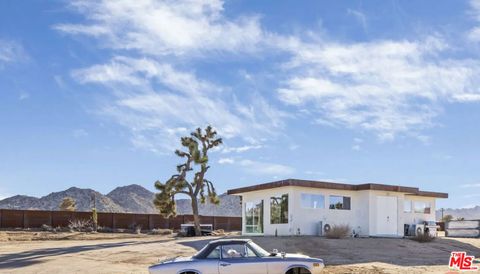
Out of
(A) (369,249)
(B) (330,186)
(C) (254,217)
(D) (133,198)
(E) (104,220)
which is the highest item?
(B) (330,186)

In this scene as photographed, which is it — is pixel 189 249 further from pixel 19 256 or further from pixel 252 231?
pixel 252 231

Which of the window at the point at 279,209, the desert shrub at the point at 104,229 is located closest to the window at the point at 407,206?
the window at the point at 279,209

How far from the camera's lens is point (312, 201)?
110 ft

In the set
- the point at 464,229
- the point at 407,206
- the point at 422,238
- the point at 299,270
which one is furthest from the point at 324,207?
the point at 299,270

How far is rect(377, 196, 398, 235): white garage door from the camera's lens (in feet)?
115

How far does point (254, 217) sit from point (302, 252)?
11.3m

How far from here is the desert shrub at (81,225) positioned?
49713 millimetres

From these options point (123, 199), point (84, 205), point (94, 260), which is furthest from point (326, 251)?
point (123, 199)

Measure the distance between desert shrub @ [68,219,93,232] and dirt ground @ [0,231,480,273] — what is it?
19139mm

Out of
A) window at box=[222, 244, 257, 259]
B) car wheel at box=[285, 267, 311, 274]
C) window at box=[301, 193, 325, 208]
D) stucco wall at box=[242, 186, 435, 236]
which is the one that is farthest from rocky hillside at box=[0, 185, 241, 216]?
car wheel at box=[285, 267, 311, 274]

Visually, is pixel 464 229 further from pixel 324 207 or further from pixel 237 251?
pixel 237 251

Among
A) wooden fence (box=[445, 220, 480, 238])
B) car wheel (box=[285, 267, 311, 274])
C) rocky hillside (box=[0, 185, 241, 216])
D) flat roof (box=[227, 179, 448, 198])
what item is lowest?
rocky hillside (box=[0, 185, 241, 216])

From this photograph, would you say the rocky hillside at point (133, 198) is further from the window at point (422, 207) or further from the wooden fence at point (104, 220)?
the window at point (422, 207)

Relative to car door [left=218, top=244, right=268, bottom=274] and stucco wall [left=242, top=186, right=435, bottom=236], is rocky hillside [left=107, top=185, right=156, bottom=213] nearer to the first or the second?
stucco wall [left=242, top=186, right=435, bottom=236]
